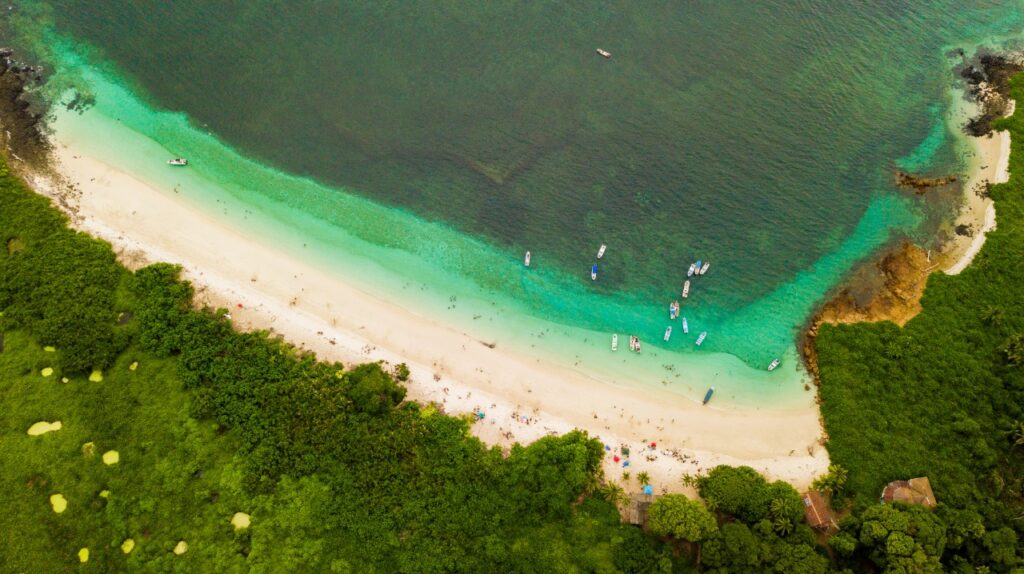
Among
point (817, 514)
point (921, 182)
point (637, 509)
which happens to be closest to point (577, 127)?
point (921, 182)

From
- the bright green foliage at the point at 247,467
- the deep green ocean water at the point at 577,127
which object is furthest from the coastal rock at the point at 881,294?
the bright green foliage at the point at 247,467

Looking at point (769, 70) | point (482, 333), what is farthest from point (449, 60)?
point (769, 70)

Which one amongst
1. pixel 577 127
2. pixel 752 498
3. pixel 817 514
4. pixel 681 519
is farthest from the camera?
→ pixel 577 127

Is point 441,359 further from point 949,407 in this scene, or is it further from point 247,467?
point 949,407

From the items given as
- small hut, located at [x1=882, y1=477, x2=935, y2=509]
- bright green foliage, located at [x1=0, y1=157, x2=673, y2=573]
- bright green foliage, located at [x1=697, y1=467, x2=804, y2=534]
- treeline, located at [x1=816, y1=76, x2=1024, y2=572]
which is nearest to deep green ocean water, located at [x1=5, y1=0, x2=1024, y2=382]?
treeline, located at [x1=816, y1=76, x2=1024, y2=572]

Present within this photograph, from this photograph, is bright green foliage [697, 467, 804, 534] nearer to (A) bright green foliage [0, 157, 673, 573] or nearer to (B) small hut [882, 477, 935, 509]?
(A) bright green foliage [0, 157, 673, 573]

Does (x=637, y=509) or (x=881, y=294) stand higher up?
(x=881, y=294)

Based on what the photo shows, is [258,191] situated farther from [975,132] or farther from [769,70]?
[975,132]
